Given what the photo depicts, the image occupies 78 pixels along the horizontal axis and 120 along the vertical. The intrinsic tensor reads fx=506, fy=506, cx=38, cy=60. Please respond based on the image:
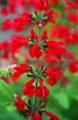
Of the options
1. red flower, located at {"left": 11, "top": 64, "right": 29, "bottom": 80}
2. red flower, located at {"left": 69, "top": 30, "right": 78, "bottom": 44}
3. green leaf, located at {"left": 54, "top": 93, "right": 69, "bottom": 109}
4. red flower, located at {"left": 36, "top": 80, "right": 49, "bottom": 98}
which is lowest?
red flower, located at {"left": 36, "top": 80, "right": 49, "bottom": 98}

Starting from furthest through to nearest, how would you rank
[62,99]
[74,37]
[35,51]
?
[74,37] < [62,99] < [35,51]

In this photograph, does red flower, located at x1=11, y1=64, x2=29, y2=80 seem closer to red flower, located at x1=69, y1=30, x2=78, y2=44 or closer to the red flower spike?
the red flower spike

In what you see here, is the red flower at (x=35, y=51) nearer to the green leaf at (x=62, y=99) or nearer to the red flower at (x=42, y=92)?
the red flower at (x=42, y=92)

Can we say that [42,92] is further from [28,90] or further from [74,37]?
[74,37]

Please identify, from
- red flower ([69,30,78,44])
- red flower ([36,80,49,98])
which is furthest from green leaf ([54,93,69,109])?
red flower ([36,80,49,98])

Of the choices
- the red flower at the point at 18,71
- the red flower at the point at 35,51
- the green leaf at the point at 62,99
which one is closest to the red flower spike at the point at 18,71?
the red flower at the point at 18,71

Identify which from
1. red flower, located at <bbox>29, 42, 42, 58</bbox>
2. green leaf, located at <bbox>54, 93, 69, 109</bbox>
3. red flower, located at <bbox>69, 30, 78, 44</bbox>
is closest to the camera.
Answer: red flower, located at <bbox>29, 42, 42, 58</bbox>

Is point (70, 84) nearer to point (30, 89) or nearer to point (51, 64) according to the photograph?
point (51, 64)

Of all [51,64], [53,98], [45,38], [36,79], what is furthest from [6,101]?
[51,64]

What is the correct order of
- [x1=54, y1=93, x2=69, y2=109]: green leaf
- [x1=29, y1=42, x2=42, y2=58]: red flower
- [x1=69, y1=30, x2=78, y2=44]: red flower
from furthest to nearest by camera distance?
[x1=69, y1=30, x2=78, y2=44]: red flower → [x1=54, y1=93, x2=69, y2=109]: green leaf → [x1=29, y1=42, x2=42, y2=58]: red flower

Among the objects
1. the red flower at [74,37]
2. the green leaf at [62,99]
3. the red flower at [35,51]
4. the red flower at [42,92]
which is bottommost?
the red flower at [42,92]

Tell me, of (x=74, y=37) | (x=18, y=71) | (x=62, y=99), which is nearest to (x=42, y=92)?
(x=18, y=71)

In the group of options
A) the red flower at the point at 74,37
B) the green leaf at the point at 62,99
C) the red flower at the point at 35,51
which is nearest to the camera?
the red flower at the point at 35,51

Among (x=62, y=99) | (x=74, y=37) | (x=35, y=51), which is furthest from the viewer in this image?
(x=74, y=37)
